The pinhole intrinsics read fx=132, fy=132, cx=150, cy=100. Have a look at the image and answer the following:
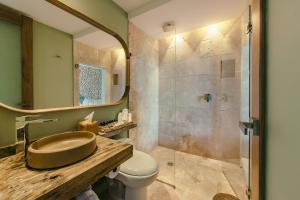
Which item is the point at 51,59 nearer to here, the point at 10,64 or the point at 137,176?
the point at 10,64

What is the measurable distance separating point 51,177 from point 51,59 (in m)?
0.90

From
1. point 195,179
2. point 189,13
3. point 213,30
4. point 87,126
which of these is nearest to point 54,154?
point 87,126

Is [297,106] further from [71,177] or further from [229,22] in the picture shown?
[229,22]

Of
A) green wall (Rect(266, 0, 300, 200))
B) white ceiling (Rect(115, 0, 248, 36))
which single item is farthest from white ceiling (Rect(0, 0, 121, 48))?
green wall (Rect(266, 0, 300, 200))

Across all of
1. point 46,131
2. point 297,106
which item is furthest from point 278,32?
point 46,131

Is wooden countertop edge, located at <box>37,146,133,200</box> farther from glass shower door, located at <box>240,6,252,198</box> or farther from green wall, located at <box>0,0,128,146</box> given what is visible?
glass shower door, located at <box>240,6,252,198</box>

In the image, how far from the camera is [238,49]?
2049 millimetres

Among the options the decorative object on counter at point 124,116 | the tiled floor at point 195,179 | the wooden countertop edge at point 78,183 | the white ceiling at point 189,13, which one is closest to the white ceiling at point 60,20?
the white ceiling at point 189,13

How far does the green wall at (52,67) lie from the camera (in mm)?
998

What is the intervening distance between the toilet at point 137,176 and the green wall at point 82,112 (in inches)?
25.3

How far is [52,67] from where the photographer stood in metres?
1.08

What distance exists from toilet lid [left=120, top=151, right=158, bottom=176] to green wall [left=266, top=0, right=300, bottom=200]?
829 millimetres

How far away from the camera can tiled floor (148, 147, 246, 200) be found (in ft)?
5.01

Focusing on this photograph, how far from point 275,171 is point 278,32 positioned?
2.26 feet
